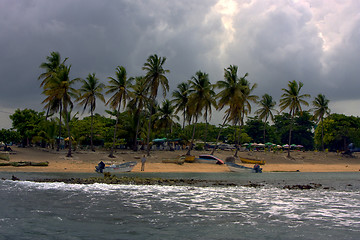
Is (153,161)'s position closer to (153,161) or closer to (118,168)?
(153,161)

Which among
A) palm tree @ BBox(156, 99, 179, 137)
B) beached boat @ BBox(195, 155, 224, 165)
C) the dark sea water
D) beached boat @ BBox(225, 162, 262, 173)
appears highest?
palm tree @ BBox(156, 99, 179, 137)

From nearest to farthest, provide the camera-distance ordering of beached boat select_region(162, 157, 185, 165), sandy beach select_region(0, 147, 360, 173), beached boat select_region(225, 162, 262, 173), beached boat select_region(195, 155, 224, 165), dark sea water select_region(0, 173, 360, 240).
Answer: dark sea water select_region(0, 173, 360, 240)
sandy beach select_region(0, 147, 360, 173)
beached boat select_region(225, 162, 262, 173)
beached boat select_region(162, 157, 185, 165)
beached boat select_region(195, 155, 224, 165)

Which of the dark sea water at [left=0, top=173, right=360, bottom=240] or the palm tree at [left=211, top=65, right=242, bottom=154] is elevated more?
the palm tree at [left=211, top=65, right=242, bottom=154]

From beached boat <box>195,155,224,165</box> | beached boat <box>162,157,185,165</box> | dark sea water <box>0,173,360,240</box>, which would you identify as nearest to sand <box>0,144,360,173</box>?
beached boat <box>162,157,185,165</box>

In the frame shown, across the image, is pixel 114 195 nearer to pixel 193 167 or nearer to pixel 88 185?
pixel 88 185

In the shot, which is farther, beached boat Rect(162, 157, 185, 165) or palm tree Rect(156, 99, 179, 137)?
palm tree Rect(156, 99, 179, 137)

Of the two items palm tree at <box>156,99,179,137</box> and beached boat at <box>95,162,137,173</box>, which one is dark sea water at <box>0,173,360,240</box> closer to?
beached boat at <box>95,162,137,173</box>

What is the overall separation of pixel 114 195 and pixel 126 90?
1443 inches

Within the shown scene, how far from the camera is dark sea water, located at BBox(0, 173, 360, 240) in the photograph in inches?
457

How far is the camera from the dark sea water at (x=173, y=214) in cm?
1161

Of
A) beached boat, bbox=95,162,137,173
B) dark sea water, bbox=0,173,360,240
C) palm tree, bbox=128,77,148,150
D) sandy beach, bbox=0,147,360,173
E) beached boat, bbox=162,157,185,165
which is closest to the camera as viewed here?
dark sea water, bbox=0,173,360,240

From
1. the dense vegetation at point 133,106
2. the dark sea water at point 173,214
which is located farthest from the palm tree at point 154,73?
the dark sea water at point 173,214

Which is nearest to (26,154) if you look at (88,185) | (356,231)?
(88,185)

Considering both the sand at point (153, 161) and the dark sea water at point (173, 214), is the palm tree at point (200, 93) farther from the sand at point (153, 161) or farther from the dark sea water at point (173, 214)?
the dark sea water at point (173, 214)
